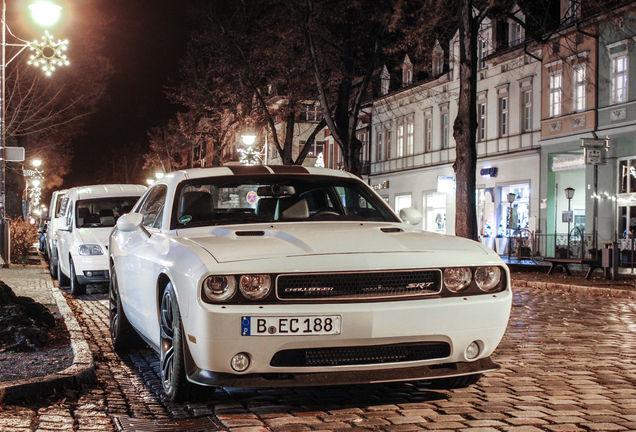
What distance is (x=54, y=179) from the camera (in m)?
67.2

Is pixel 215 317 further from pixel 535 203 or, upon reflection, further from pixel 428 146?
pixel 428 146

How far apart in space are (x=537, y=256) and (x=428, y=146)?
13.3 m

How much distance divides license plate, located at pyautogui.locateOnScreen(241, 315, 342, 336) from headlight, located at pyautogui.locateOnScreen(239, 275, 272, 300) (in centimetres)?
15

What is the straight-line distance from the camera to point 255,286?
14.9 ft

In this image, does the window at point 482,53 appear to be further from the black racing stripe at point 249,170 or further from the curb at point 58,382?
the curb at point 58,382

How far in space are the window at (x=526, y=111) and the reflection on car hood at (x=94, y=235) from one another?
79.2 ft

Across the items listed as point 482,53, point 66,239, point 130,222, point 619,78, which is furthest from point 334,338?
point 482,53

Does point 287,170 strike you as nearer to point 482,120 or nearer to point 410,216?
point 410,216

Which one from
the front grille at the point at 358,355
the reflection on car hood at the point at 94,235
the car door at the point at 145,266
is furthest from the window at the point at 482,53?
the front grille at the point at 358,355

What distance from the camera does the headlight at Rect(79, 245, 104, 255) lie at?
13797 millimetres

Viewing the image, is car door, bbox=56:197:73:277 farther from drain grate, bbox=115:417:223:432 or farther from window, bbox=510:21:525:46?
window, bbox=510:21:525:46

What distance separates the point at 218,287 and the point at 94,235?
10160 millimetres

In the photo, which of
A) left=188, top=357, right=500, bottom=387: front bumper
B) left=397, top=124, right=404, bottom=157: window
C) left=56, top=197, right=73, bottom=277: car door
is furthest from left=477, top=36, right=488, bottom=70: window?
left=188, top=357, right=500, bottom=387: front bumper

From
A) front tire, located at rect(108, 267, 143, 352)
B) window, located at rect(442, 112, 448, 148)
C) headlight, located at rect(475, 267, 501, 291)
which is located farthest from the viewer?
window, located at rect(442, 112, 448, 148)
